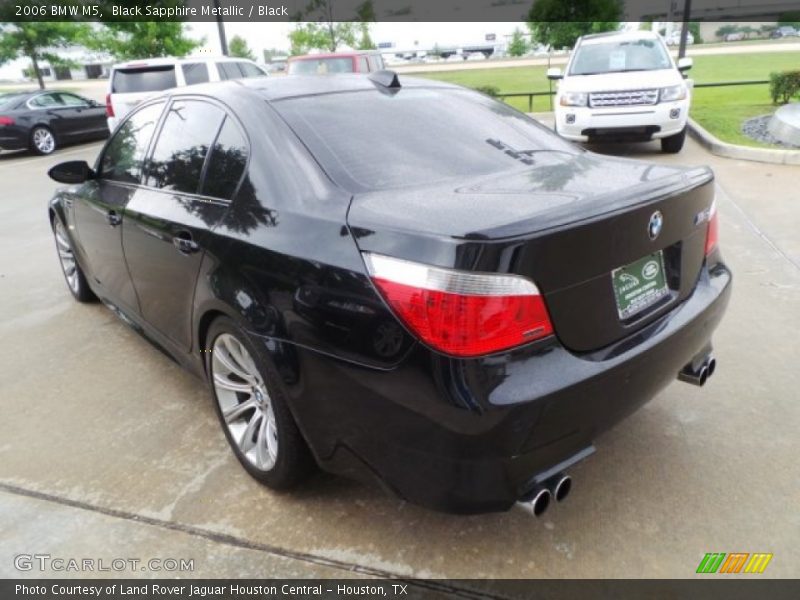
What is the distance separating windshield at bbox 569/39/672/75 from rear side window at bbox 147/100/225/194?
7.72m

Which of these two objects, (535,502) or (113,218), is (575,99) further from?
(535,502)

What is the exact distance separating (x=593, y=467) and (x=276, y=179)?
1.75 metres

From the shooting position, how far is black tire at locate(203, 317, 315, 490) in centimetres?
232

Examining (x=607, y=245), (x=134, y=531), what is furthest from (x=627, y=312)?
(x=134, y=531)

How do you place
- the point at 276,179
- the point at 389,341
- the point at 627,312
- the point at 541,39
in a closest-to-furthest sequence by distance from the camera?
the point at 389,341
the point at 627,312
the point at 276,179
the point at 541,39

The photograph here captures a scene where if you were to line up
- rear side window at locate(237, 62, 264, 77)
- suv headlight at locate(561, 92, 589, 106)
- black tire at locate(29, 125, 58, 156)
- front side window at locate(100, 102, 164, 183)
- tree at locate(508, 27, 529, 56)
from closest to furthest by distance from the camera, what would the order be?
front side window at locate(100, 102, 164, 183) → suv headlight at locate(561, 92, 589, 106) → rear side window at locate(237, 62, 264, 77) → black tire at locate(29, 125, 58, 156) → tree at locate(508, 27, 529, 56)

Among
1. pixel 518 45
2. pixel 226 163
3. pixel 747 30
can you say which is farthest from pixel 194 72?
pixel 747 30

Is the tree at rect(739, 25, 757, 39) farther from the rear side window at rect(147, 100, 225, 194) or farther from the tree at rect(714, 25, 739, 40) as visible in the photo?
the rear side window at rect(147, 100, 225, 194)

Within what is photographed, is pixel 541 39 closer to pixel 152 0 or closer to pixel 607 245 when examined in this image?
pixel 152 0

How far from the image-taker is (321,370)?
6.84 feet

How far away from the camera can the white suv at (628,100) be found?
28.2ft

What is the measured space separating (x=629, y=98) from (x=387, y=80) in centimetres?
663

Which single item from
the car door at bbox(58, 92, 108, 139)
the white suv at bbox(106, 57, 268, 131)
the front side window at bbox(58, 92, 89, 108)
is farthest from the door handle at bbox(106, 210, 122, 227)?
the front side window at bbox(58, 92, 89, 108)

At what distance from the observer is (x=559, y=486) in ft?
6.56
